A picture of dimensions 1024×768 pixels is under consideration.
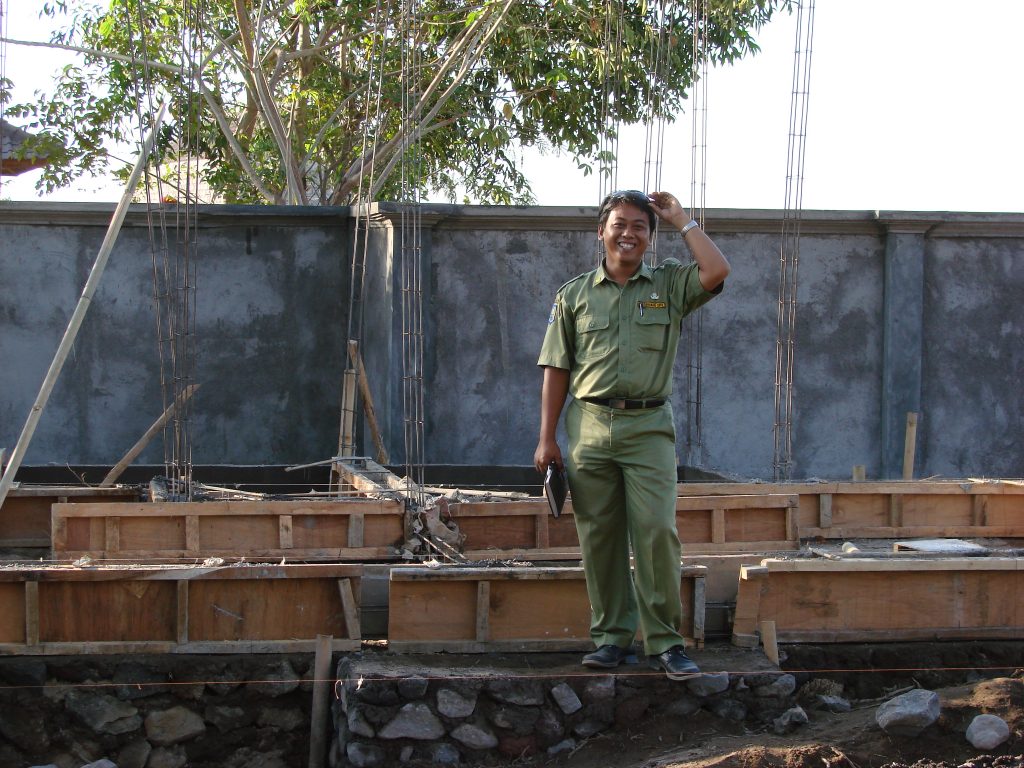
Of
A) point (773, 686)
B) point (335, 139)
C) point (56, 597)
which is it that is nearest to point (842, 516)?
point (773, 686)

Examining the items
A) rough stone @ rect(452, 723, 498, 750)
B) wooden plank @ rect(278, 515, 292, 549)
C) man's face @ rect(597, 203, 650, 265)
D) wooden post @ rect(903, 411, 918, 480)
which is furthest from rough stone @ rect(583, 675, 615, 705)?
wooden post @ rect(903, 411, 918, 480)

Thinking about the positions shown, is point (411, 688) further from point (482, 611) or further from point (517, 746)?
point (482, 611)

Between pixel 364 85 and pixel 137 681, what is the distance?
12932 millimetres

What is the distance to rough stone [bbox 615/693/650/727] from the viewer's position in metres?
5.16

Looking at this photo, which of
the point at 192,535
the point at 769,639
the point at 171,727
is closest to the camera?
the point at 171,727

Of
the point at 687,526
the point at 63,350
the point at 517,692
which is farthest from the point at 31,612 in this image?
the point at 687,526

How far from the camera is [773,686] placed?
209 inches

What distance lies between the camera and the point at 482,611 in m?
5.58

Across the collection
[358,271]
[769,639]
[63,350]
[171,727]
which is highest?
[358,271]

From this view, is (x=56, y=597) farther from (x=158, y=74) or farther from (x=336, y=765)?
(x=158, y=74)

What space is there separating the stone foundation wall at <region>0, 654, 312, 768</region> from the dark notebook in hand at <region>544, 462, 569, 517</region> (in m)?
1.30

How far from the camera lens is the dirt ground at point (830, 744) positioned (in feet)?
15.3

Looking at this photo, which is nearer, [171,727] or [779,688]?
[779,688]

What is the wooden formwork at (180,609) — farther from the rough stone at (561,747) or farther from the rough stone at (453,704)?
the rough stone at (561,747)
